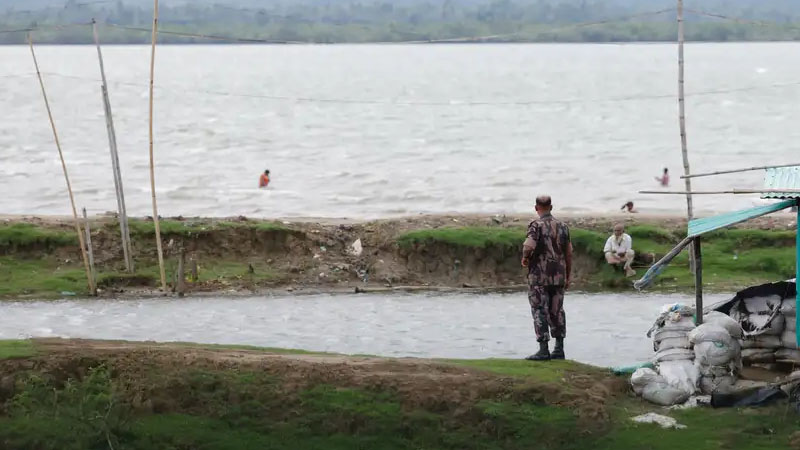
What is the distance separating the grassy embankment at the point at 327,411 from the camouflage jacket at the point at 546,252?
3.74ft

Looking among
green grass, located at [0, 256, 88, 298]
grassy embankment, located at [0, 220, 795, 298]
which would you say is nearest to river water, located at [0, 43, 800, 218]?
grassy embankment, located at [0, 220, 795, 298]

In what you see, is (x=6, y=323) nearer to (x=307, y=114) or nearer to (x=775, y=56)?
(x=307, y=114)

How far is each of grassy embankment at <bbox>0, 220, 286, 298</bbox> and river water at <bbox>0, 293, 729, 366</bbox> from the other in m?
0.92

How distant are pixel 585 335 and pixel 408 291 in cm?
504

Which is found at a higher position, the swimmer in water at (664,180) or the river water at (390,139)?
the river water at (390,139)

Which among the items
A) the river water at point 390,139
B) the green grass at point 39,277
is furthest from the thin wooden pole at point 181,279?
the river water at point 390,139

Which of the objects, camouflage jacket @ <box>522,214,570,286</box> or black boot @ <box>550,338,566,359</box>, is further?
black boot @ <box>550,338,566,359</box>

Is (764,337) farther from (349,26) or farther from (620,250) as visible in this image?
(349,26)

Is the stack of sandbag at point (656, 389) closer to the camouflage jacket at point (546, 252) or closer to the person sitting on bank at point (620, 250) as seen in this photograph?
the camouflage jacket at point (546, 252)

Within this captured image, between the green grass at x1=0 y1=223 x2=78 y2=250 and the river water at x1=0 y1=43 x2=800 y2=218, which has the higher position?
the river water at x1=0 y1=43 x2=800 y2=218

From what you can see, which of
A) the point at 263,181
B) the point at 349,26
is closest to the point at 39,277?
the point at 263,181

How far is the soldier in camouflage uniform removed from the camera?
14.1m

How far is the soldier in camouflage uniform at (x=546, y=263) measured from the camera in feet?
46.1

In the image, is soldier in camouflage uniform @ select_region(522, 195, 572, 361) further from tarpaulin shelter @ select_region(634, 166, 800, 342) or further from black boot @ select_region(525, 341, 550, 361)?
tarpaulin shelter @ select_region(634, 166, 800, 342)
